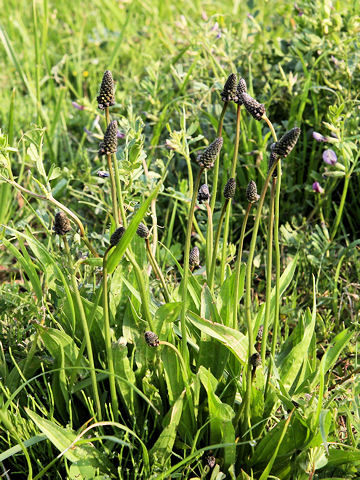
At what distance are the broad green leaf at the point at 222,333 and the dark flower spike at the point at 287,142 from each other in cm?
48

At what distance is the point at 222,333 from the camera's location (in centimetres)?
151

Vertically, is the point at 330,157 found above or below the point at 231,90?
below

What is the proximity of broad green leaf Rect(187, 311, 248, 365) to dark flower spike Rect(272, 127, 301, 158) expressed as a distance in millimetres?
478

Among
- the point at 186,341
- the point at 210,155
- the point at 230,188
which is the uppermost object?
the point at 210,155

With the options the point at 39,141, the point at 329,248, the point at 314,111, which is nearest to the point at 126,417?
the point at 39,141

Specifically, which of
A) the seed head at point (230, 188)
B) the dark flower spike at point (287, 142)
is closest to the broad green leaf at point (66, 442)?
the seed head at point (230, 188)

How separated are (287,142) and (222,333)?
1.76 ft

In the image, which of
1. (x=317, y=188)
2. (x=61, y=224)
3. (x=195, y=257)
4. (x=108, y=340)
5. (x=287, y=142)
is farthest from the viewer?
(x=317, y=188)

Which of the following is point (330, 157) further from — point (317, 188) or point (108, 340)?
point (108, 340)

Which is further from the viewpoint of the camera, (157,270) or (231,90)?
(157,270)

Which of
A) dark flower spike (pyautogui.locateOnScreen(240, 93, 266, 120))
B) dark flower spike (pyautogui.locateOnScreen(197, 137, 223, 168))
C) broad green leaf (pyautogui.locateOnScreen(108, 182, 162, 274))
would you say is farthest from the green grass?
dark flower spike (pyautogui.locateOnScreen(240, 93, 266, 120))

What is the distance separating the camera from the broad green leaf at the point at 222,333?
150 cm

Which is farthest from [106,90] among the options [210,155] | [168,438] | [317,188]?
[317,188]

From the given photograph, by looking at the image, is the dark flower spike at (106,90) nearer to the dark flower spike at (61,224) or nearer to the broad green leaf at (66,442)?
the dark flower spike at (61,224)
